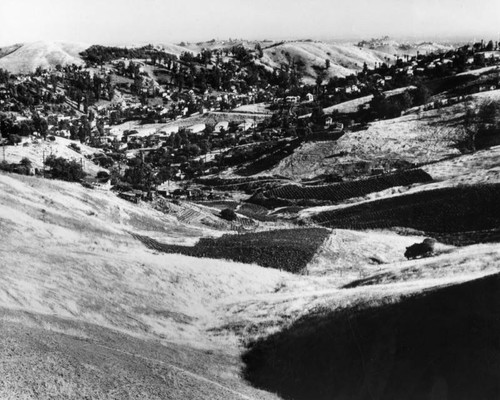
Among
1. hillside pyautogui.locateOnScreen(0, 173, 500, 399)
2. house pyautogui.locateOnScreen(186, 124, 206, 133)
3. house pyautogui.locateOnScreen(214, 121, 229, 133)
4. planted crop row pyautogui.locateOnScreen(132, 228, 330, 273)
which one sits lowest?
house pyautogui.locateOnScreen(186, 124, 206, 133)

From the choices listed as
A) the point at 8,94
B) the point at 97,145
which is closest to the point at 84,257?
the point at 97,145

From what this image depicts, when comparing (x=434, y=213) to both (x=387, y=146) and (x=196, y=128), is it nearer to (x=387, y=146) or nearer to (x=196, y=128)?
(x=387, y=146)

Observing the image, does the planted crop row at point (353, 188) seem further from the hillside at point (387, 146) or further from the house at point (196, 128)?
the house at point (196, 128)

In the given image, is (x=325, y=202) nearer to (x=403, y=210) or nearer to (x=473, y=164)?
(x=403, y=210)

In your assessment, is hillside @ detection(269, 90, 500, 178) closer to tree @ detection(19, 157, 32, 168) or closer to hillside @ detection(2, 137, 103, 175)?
hillside @ detection(2, 137, 103, 175)

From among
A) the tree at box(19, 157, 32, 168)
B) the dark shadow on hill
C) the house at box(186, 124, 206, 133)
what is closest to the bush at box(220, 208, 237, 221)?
the tree at box(19, 157, 32, 168)

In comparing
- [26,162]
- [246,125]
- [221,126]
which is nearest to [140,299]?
[26,162]
